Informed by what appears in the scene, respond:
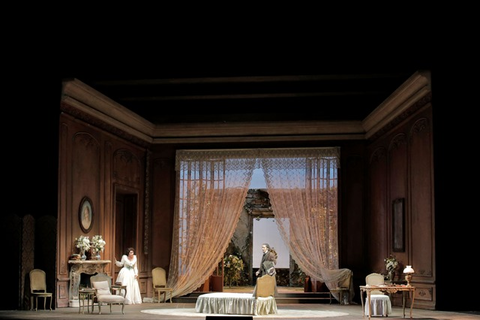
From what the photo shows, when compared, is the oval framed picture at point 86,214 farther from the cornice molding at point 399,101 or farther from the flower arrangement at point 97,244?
the cornice molding at point 399,101

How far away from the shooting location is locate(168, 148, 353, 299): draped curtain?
16.9m

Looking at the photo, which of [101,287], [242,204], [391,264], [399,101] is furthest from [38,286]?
[399,101]

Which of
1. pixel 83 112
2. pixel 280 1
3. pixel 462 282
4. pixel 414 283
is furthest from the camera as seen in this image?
pixel 83 112

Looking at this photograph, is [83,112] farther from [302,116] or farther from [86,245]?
[302,116]

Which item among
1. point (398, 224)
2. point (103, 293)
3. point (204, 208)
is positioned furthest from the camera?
point (204, 208)

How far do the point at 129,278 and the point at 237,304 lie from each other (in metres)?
3.81

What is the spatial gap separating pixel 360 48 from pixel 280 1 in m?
1.51

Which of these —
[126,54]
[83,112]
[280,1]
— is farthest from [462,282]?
[83,112]

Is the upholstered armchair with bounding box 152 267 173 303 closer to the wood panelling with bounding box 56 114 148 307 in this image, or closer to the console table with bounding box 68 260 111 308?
the wood panelling with bounding box 56 114 148 307

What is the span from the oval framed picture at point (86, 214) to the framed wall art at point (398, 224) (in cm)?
568

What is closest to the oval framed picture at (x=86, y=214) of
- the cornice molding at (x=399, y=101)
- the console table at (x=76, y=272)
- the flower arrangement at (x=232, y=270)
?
the console table at (x=76, y=272)

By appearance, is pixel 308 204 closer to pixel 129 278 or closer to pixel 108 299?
pixel 129 278

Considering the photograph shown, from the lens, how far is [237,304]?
Result: 1261 centimetres

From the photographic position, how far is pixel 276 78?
44.4ft
